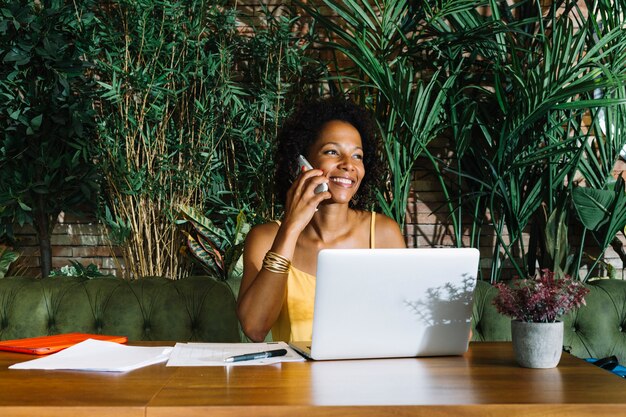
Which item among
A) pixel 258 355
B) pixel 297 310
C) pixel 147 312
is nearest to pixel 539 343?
pixel 258 355

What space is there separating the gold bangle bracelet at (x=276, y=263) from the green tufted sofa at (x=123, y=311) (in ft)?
1.97

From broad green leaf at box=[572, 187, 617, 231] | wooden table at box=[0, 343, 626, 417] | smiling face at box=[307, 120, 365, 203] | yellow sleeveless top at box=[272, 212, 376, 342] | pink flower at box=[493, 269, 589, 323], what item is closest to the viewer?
wooden table at box=[0, 343, 626, 417]

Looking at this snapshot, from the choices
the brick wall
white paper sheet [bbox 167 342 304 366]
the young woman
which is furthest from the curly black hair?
the brick wall

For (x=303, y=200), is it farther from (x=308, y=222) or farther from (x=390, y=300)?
(x=390, y=300)

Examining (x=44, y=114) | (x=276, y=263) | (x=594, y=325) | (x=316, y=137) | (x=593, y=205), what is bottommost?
(x=594, y=325)

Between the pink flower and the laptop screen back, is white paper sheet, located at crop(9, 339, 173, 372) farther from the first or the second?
the pink flower

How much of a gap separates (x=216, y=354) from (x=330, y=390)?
429 mm

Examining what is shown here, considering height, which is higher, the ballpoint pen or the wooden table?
the ballpoint pen

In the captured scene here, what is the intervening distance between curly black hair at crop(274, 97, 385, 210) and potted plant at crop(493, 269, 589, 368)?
1.08m

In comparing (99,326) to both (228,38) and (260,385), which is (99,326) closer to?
(260,385)

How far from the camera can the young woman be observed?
1.93 m

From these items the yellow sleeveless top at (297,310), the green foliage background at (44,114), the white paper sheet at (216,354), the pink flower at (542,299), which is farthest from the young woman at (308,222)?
the green foliage background at (44,114)

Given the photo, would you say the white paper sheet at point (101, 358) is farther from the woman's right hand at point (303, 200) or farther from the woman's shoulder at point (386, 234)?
the woman's shoulder at point (386, 234)

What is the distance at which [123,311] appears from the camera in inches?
96.5
